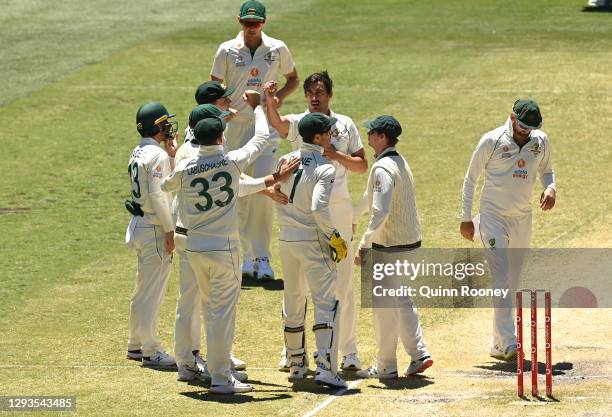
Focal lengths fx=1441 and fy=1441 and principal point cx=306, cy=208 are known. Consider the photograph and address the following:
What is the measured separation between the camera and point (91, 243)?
16.8 meters

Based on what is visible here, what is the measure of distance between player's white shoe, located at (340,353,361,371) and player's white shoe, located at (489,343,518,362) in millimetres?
1254

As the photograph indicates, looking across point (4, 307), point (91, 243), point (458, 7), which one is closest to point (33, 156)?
point (91, 243)

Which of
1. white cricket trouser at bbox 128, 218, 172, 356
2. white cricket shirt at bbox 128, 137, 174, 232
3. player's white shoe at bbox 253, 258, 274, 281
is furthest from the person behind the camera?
player's white shoe at bbox 253, 258, 274, 281

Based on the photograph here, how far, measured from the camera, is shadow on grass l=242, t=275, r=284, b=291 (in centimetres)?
1517

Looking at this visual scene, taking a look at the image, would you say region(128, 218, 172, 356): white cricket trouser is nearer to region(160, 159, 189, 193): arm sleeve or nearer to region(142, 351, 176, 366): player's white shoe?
region(142, 351, 176, 366): player's white shoe

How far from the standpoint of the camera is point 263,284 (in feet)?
50.3

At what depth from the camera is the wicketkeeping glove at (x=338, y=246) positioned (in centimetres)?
1155

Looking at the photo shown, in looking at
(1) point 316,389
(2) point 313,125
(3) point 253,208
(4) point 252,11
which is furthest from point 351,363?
(4) point 252,11

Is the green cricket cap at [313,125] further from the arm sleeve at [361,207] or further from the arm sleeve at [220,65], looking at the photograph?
the arm sleeve at [220,65]

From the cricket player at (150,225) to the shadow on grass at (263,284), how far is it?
253 cm

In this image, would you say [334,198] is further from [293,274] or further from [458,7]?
[458,7]

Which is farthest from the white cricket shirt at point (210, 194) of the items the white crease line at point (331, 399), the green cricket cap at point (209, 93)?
the white crease line at point (331, 399)

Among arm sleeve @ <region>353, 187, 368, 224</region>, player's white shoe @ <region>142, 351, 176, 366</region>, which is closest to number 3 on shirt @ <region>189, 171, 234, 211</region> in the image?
arm sleeve @ <region>353, 187, 368, 224</region>

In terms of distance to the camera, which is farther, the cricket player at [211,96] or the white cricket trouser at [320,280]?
the cricket player at [211,96]
